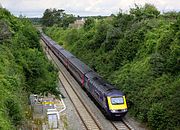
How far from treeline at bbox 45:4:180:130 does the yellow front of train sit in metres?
1.31

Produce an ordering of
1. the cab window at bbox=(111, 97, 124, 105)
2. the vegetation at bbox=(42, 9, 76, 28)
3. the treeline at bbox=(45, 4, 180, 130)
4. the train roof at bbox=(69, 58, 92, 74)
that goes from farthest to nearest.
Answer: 1. the vegetation at bbox=(42, 9, 76, 28)
2. the train roof at bbox=(69, 58, 92, 74)
3. the cab window at bbox=(111, 97, 124, 105)
4. the treeline at bbox=(45, 4, 180, 130)

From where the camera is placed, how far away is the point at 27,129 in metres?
20.6

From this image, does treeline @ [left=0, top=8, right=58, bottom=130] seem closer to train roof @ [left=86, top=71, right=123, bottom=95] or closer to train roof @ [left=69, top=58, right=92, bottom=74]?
train roof @ [left=86, top=71, right=123, bottom=95]

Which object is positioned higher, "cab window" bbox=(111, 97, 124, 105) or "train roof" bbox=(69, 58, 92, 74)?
"train roof" bbox=(69, 58, 92, 74)

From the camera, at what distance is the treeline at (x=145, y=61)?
2416cm

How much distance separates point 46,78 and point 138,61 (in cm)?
1107

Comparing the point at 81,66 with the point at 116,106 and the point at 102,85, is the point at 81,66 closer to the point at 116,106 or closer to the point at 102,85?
the point at 102,85

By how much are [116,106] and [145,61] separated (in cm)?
760

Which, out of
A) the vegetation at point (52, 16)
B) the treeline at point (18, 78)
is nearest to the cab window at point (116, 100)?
the treeline at point (18, 78)

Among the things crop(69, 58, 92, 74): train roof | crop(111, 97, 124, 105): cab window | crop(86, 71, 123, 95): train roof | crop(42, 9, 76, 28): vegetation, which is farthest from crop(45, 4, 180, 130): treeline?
crop(42, 9, 76, 28): vegetation

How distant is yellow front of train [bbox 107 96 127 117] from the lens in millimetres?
26188

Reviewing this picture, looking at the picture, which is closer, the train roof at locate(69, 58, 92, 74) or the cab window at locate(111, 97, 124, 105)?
the cab window at locate(111, 97, 124, 105)

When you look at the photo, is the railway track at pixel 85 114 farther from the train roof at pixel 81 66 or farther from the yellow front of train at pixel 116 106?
the train roof at pixel 81 66

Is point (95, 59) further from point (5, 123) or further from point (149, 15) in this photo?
point (5, 123)
